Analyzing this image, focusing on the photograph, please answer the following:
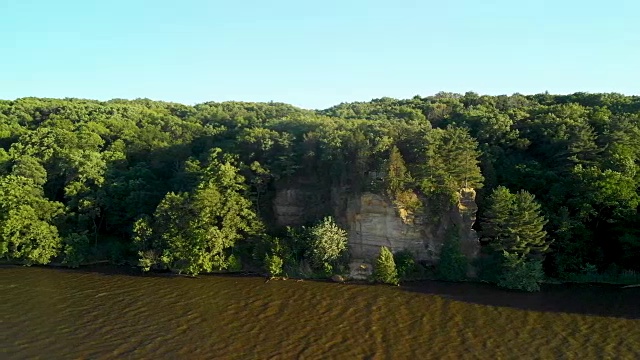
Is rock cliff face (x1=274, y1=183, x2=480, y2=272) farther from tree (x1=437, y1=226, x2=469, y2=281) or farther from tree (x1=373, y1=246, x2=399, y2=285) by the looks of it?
tree (x1=373, y1=246, x2=399, y2=285)

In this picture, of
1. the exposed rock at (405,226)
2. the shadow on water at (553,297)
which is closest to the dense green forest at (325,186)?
the exposed rock at (405,226)

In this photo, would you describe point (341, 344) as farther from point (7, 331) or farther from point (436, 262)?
point (7, 331)

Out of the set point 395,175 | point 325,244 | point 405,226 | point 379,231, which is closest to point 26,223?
point 325,244

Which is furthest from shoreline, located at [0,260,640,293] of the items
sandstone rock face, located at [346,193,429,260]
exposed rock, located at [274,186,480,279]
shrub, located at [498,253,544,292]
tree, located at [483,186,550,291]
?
sandstone rock face, located at [346,193,429,260]

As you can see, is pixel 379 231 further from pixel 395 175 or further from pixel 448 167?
pixel 448 167

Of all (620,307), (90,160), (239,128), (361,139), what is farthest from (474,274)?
(90,160)

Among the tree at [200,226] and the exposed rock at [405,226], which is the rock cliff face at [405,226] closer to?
the exposed rock at [405,226]
